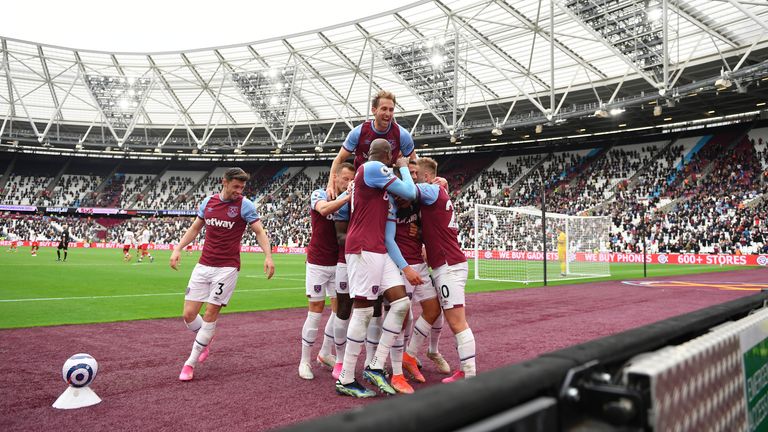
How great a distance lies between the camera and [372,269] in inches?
177

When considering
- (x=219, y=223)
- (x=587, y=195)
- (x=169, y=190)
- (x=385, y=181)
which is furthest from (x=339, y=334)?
(x=169, y=190)

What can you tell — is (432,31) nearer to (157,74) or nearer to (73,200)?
(157,74)

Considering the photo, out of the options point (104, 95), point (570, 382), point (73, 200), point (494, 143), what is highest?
point (104, 95)

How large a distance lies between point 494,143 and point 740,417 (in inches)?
1822

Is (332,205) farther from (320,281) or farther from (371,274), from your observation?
(320,281)

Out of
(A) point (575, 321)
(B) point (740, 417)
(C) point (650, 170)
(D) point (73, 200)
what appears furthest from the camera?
(D) point (73, 200)

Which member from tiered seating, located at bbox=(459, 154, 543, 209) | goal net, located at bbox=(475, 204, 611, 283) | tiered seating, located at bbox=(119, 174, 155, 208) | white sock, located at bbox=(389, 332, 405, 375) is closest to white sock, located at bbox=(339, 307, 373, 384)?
white sock, located at bbox=(389, 332, 405, 375)

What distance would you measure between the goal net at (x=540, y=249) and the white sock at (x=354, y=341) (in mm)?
15562

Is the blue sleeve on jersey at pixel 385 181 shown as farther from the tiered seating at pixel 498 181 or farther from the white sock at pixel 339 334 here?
the tiered seating at pixel 498 181

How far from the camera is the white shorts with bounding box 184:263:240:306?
547 cm

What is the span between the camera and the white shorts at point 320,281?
5539 millimetres

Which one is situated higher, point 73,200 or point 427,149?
point 427,149

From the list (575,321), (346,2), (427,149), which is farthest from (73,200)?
(575,321)

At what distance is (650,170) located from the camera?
39688mm
